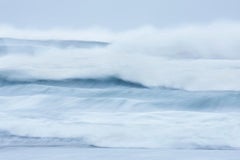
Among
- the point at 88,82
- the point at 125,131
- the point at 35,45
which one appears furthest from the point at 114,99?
the point at 35,45

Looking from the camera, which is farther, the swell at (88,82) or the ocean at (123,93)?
the swell at (88,82)

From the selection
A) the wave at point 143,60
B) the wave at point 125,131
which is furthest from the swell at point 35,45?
the wave at point 125,131

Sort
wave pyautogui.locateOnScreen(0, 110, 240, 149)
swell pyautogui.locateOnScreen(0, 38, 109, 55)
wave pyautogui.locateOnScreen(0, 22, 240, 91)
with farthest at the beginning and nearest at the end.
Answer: swell pyautogui.locateOnScreen(0, 38, 109, 55) → wave pyautogui.locateOnScreen(0, 22, 240, 91) → wave pyautogui.locateOnScreen(0, 110, 240, 149)

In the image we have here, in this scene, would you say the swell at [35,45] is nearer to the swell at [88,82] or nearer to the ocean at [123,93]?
the ocean at [123,93]

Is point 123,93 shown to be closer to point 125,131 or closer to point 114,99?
point 114,99

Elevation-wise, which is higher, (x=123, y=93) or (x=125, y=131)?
(x=123, y=93)

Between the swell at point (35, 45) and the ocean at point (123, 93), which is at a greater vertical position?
the swell at point (35, 45)

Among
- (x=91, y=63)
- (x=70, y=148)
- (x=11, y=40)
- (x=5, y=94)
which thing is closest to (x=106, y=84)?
(x=91, y=63)

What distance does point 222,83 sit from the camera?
5.86ft

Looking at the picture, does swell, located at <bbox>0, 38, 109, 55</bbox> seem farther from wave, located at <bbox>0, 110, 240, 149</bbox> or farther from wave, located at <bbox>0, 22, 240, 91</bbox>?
wave, located at <bbox>0, 110, 240, 149</bbox>

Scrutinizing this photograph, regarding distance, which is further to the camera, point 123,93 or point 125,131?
point 123,93

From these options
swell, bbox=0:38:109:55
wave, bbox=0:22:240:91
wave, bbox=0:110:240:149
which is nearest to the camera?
wave, bbox=0:110:240:149

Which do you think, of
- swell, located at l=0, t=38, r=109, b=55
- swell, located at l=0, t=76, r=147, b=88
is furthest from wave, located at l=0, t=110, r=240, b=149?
swell, located at l=0, t=38, r=109, b=55

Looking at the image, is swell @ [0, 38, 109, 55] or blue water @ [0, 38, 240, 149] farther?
swell @ [0, 38, 109, 55]
